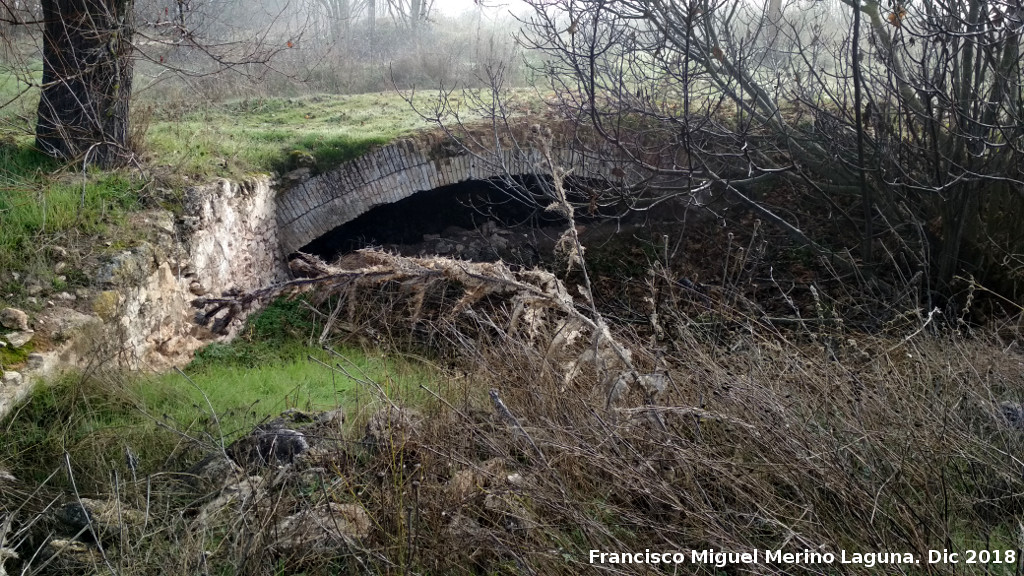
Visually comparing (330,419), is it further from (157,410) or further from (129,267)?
(129,267)

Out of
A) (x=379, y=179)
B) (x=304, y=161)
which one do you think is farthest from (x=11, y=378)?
(x=379, y=179)

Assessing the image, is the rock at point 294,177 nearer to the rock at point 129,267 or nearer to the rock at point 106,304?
the rock at point 129,267

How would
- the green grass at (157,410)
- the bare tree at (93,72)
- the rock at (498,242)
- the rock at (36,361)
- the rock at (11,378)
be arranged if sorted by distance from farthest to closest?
the rock at (498,242) → the bare tree at (93,72) → the rock at (36,361) → the rock at (11,378) → the green grass at (157,410)

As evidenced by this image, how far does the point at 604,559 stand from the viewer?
2414mm

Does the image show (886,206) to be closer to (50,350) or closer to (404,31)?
(50,350)

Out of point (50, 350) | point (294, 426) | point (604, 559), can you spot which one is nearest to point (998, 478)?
point (604, 559)

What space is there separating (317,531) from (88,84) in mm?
6102

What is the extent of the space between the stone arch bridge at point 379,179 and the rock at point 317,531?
20.5 feet

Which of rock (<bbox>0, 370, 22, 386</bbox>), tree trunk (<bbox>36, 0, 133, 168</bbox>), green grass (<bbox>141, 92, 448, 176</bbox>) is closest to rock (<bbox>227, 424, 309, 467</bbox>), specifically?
rock (<bbox>0, 370, 22, 386</bbox>)

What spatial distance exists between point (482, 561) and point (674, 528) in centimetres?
83

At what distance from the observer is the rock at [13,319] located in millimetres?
4730

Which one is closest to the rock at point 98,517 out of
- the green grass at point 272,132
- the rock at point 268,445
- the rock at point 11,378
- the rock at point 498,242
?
the rock at point 268,445

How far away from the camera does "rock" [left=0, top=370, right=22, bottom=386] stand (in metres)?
4.30

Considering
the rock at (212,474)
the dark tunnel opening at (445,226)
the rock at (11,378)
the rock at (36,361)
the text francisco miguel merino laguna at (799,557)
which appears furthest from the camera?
the dark tunnel opening at (445,226)
